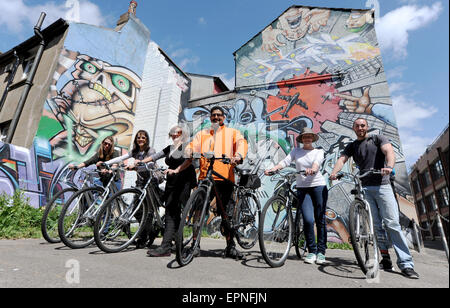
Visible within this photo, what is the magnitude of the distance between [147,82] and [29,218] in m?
8.05

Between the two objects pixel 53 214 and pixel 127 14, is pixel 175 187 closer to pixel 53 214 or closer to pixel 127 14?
pixel 53 214

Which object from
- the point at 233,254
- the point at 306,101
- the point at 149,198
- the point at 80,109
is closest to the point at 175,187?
the point at 149,198

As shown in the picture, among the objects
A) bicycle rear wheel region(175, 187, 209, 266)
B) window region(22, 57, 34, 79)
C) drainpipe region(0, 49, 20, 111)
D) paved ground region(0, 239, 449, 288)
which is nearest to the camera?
paved ground region(0, 239, 449, 288)

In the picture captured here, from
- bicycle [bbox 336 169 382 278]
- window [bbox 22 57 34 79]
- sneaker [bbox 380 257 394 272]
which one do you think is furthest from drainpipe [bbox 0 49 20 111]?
sneaker [bbox 380 257 394 272]

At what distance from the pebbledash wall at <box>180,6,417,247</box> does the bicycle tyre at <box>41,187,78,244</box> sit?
575 cm

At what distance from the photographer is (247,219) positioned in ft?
13.3

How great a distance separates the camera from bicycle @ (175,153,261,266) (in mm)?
2889

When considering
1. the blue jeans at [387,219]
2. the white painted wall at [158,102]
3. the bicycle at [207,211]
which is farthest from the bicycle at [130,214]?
the white painted wall at [158,102]

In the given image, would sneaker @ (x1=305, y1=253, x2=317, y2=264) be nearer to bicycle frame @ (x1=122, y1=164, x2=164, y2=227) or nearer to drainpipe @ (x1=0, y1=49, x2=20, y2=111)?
bicycle frame @ (x1=122, y1=164, x2=164, y2=227)

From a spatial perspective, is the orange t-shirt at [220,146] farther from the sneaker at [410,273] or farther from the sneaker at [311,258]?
the sneaker at [410,273]

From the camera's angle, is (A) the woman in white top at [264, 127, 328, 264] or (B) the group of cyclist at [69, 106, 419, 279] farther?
(A) the woman in white top at [264, 127, 328, 264]

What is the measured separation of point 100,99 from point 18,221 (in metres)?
6.21

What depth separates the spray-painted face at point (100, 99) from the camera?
32.1 feet

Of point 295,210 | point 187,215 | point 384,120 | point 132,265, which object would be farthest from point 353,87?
point 132,265
